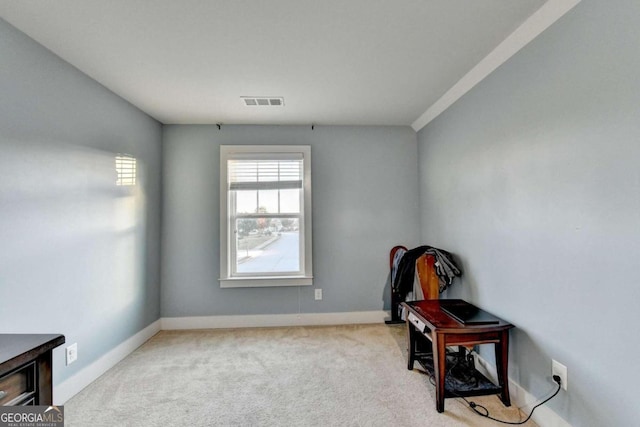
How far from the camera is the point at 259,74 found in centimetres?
224

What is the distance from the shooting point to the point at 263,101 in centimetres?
274

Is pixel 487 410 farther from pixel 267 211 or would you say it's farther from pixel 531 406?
pixel 267 211

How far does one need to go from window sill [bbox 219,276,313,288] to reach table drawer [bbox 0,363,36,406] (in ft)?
7.32

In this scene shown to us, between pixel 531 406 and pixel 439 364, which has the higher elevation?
pixel 439 364

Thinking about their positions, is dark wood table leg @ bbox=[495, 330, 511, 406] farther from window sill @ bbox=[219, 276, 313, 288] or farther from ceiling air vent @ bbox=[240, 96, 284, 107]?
ceiling air vent @ bbox=[240, 96, 284, 107]

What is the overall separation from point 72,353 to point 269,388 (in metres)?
1.47

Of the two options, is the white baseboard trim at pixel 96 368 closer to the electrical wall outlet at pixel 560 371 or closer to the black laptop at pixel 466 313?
the black laptop at pixel 466 313

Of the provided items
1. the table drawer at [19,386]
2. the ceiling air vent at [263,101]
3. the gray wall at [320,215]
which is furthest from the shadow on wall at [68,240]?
the ceiling air vent at [263,101]

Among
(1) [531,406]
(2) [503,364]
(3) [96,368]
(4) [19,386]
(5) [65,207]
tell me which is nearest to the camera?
(4) [19,386]

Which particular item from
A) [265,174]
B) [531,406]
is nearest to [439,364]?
[531,406]

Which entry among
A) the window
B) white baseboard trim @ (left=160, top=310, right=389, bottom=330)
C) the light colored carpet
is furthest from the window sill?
the light colored carpet

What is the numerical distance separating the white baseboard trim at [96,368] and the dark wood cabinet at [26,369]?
1.16 metres

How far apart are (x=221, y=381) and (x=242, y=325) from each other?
1100 millimetres

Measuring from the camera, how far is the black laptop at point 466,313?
1905mm
